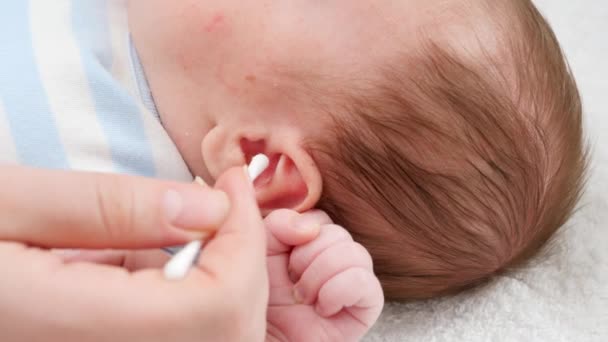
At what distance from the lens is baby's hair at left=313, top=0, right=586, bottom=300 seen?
951 mm

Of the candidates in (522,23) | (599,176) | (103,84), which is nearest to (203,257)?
(103,84)

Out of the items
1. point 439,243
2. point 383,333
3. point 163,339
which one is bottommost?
point 383,333

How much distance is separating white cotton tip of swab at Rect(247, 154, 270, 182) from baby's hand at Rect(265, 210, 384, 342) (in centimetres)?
6

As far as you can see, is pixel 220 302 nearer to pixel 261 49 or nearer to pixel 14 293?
pixel 14 293

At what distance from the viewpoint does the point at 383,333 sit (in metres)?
1.12

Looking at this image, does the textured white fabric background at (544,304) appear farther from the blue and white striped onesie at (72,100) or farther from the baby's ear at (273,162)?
the blue and white striped onesie at (72,100)

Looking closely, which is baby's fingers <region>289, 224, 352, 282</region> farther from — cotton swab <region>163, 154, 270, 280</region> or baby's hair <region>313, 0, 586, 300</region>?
cotton swab <region>163, 154, 270, 280</region>

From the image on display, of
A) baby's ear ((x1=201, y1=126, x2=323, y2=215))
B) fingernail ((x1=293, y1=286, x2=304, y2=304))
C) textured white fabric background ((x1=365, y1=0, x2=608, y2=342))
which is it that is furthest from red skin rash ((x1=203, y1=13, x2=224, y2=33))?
textured white fabric background ((x1=365, y1=0, x2=608, y2=342))

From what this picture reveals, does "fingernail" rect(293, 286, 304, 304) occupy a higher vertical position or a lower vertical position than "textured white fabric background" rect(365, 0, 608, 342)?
higher

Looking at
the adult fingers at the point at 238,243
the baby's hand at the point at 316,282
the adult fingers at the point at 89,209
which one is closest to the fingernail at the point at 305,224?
the baby's hand at the point at 316,282

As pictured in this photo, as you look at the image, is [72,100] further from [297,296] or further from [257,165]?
[297,296]

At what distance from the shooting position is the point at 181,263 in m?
0.69

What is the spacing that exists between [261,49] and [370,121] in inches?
7.2

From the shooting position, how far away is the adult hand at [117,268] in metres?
0.64
